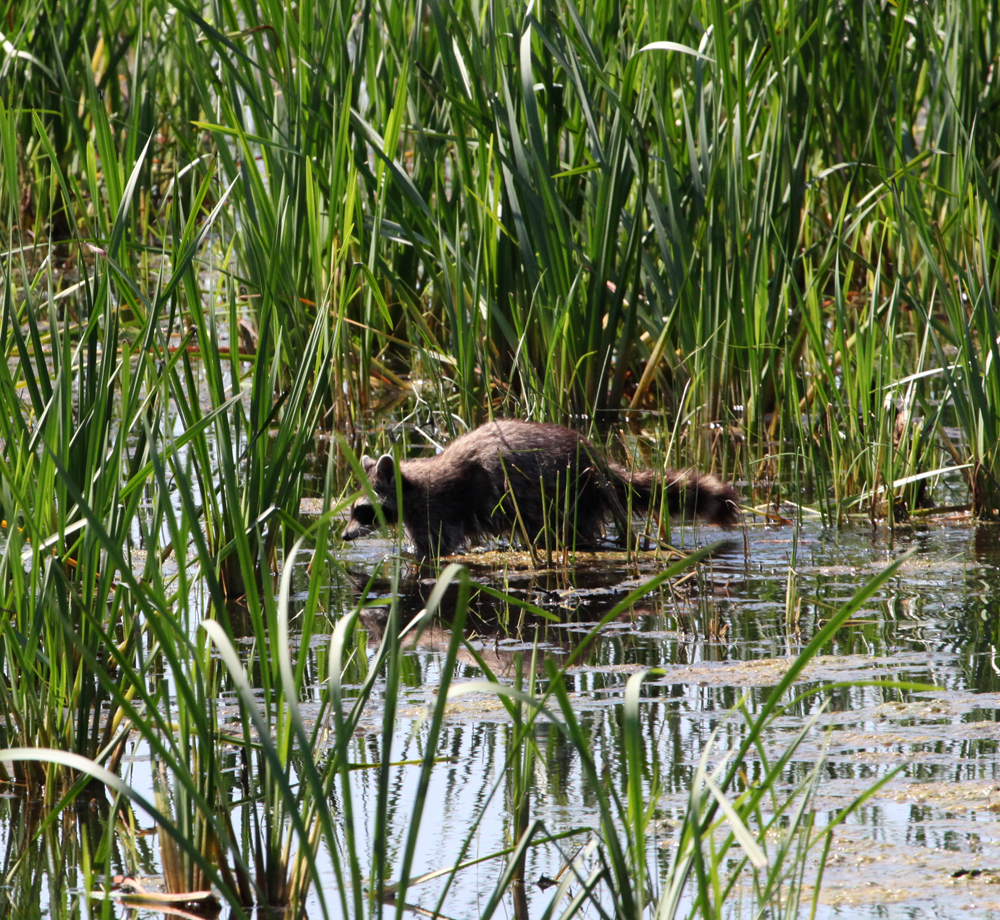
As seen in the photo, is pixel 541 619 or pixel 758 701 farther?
pixel 541 619

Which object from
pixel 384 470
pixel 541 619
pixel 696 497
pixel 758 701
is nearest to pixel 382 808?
pixel 758 701

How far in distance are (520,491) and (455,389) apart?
169 centimetres

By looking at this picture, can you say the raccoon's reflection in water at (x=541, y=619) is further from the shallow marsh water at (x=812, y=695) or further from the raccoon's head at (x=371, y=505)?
the raccoon's head at (x=371, y=505)

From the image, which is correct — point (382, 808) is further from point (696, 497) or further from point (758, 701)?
point (696, 497)

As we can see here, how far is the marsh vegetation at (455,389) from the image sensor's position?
2.92 m

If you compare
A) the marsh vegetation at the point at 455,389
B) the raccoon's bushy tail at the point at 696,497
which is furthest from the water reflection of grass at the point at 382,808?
the raccoon's bushy tail at the point at 696,497

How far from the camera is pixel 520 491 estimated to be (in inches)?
233

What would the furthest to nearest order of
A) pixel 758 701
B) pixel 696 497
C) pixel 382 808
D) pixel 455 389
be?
pixel 455 389, pixel 696 497, pixel 758 701, pixel 382 808

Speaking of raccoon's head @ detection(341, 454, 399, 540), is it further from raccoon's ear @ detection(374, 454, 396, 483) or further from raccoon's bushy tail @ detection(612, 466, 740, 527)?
raccoon's bushy tail @ detection(612, 466, 740, 527)

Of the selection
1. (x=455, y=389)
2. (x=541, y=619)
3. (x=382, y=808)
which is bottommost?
(x=541, y=619)

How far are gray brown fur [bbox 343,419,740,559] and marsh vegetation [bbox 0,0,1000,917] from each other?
168 mm

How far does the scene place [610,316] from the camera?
6.49m

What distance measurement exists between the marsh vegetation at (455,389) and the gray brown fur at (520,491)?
0.17 m

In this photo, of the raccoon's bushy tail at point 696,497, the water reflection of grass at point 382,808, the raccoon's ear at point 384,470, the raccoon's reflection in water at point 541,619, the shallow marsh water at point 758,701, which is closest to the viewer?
the water reflection of grass at point 382,808
